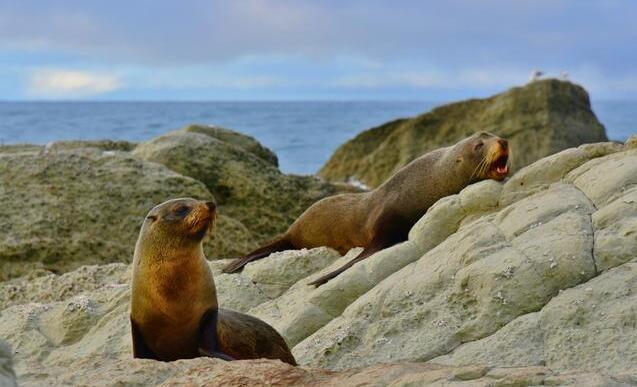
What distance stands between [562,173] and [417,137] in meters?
12.9

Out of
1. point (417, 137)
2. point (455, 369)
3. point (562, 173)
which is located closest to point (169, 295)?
point (562, 173)

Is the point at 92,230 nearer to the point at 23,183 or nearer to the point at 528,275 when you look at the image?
the point at 23,183

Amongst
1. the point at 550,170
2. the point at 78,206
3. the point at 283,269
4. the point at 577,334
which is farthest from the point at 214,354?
the point at 78,206

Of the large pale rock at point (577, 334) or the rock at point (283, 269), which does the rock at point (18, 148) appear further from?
the large pale rock at point (577, 334)

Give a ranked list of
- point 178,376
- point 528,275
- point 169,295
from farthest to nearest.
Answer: point 169,295
point 528,275
point 178,376

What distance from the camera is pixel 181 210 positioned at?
7289 mm

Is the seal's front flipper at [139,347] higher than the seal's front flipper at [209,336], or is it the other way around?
the seal's front flipper at [209,336]

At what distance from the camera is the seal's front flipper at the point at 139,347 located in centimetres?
691

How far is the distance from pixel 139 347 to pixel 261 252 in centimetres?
260

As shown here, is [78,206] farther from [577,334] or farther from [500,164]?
[577,334]

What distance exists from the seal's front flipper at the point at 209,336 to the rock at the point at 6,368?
3.18m

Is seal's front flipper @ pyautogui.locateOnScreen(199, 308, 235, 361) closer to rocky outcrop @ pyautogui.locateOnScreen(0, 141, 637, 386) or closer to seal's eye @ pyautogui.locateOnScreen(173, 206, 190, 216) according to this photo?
rocky outcrop @ pyautogui.locateOnScreen(0, 141, 637, 386)

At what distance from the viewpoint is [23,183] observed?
1098cm

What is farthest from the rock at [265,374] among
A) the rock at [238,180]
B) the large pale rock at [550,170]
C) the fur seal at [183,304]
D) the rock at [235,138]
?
the rock at [235,138]
